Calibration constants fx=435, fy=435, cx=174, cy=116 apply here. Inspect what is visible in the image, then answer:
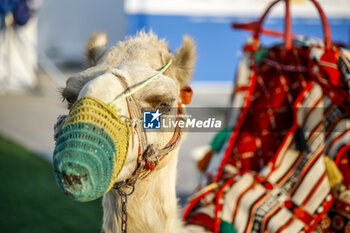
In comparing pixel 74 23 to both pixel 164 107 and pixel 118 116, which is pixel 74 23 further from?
pixel 118 116

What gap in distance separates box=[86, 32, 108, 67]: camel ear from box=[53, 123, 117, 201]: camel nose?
0.61m

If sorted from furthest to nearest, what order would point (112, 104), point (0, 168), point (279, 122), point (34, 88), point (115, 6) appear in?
point (115, 6) → point (34, 88) → point (0, 168) → point (279, 122) → point (112, 104)

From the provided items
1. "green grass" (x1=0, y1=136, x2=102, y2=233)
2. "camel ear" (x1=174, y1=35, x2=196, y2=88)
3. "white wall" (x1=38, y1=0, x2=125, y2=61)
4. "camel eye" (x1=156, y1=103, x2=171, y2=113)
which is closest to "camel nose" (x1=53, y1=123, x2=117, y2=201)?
"camel eye" (x1=156, y1=103, x2=171, y2=113)

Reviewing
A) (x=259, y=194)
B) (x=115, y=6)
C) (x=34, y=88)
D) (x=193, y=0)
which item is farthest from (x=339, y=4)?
(x=259, y=194)

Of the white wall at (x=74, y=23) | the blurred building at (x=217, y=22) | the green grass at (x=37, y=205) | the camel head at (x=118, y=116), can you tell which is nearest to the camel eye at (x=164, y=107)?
the camel head at (x=118, y=116)

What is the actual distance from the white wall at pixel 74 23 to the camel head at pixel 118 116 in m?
10.0

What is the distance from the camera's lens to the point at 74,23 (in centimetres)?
1157

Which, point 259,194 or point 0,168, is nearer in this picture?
point 259,194

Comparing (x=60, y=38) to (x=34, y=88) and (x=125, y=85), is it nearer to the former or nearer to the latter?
(x=34, y=88)

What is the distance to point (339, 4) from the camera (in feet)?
29.3

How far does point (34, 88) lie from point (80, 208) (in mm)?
5409

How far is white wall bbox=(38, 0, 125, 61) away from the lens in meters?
11.4

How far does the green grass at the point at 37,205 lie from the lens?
365 cm

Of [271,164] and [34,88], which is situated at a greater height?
[271,164]
